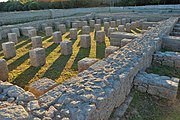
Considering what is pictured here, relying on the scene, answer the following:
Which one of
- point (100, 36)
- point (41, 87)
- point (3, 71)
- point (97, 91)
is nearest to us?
point (97, 91)

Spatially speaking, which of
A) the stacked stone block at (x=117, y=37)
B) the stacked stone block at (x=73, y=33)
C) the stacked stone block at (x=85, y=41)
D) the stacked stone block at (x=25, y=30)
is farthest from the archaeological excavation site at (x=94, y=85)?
the stacked stone block at (x=25, y=30)

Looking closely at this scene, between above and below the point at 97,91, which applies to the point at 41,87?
below

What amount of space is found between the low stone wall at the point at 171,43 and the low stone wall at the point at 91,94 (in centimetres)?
392

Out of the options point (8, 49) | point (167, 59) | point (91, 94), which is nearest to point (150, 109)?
point (91, 94)

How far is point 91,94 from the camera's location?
3271mm

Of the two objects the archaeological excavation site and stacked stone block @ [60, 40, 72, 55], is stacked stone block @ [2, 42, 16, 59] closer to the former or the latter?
the archaeological excavation site

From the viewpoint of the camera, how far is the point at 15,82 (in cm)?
Result: 584

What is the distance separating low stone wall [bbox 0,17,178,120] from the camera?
2844 mm

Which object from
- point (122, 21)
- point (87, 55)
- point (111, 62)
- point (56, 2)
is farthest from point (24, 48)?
point (56, 2)

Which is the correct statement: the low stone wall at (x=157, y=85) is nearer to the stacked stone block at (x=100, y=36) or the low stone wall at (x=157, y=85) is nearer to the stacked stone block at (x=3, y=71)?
the stacked stone block at (x=3, y=71)

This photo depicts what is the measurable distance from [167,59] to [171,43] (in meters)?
2.11

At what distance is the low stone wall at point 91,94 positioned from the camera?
2.84 metres

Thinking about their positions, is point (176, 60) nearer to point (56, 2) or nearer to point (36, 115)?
point (36, 115)

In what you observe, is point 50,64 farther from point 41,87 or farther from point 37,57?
point 41,87
